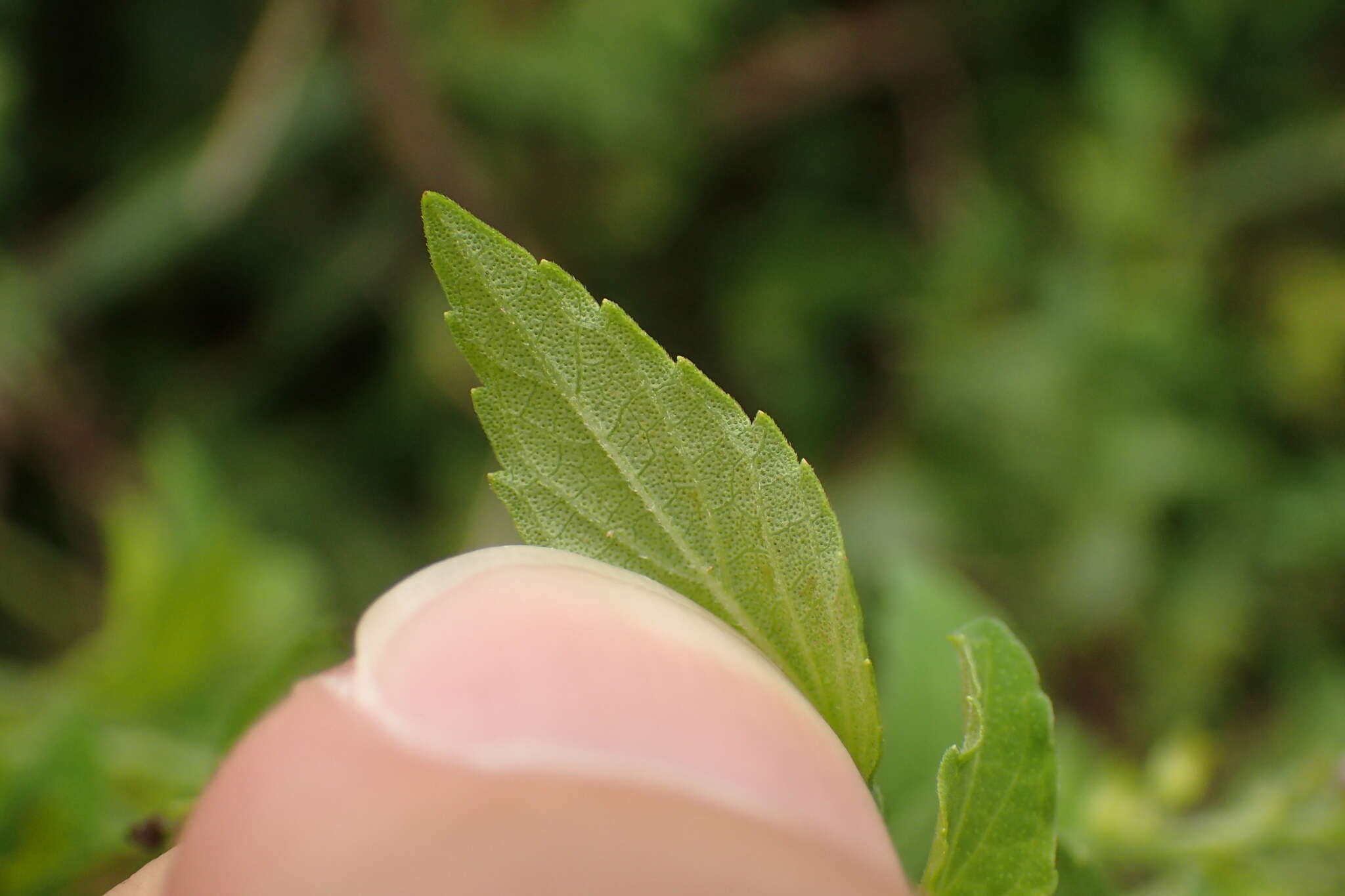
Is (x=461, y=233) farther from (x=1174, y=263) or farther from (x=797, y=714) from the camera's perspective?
(x=1174, y=263)

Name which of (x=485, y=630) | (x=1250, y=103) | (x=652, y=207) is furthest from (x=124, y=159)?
(x=485, y=630)

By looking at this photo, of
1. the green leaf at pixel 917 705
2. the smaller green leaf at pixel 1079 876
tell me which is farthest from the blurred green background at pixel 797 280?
the smaller green leaf at pixel 1079 876

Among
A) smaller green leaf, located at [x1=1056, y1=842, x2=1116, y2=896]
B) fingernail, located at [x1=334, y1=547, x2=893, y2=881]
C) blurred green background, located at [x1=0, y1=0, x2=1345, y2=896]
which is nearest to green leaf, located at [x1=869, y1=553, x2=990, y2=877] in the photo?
smaller green leaf, located at [x1=1056, y1=842, x2=1116, y2=896]

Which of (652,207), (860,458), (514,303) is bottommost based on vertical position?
(514,303)

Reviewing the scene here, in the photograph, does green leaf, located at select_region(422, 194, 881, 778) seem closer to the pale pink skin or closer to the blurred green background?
the pale pink skin

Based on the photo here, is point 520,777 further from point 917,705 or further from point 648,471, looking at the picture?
point 917,705

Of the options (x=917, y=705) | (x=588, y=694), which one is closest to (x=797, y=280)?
(x=917, y=705)
